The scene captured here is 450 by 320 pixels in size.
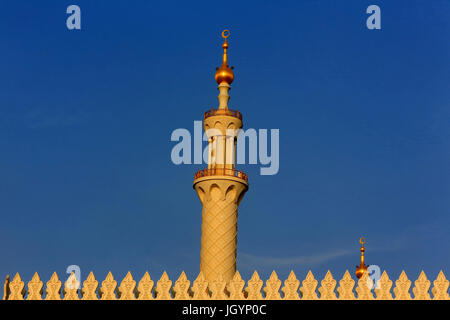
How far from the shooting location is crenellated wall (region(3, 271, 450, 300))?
1252 inches

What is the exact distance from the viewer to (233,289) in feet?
106

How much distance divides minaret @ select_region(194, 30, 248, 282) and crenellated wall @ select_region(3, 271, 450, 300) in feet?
27.9

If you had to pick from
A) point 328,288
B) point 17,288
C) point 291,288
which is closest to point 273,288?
point 291,288

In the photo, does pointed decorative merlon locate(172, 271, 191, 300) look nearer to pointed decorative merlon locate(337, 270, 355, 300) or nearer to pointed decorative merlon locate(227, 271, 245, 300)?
pointed decorative merlon locate(227, 271, 245, 300)

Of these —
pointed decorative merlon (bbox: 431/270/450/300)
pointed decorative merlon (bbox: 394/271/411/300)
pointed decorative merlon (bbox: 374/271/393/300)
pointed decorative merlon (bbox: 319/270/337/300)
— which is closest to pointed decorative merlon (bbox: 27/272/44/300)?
pointed decorative merlon (bbox: 319/270/337/300)

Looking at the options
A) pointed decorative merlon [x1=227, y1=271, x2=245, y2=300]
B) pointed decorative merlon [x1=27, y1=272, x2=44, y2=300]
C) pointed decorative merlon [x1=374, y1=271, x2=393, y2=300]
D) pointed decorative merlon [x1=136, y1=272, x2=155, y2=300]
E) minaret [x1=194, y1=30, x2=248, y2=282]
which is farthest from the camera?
minaret [x1=194, y1=30, x2=248, y2=282]

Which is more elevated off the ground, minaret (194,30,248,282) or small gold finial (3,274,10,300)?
minaret (194,30,248,282)

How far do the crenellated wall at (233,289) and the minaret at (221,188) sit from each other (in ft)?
27.9

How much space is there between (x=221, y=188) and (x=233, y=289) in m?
11.4

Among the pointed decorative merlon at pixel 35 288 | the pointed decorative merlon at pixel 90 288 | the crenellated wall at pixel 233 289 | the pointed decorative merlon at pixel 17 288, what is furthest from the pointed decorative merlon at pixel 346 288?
the pointed decorative merlon at pixel 17 288

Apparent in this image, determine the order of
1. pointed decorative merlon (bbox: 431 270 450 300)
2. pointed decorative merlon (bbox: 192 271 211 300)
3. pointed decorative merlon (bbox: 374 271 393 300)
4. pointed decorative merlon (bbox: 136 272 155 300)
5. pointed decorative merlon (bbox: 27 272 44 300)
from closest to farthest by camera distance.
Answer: pointed decorative merlon (bbox: 431 270 450 300), pointed decorative merlon (bbox: 374 271 393 300), pointed decorative merlon (bbox: 136 272 155 300), pointed decorative merlon (bbox: 192 271 211 300), pointed decorative merlon (bbox: 27 272 44 300)

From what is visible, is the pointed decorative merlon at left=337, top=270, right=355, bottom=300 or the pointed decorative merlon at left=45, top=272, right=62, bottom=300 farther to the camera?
the pointed decorative merlon at left=45, top=272, right=62, bottom=300
